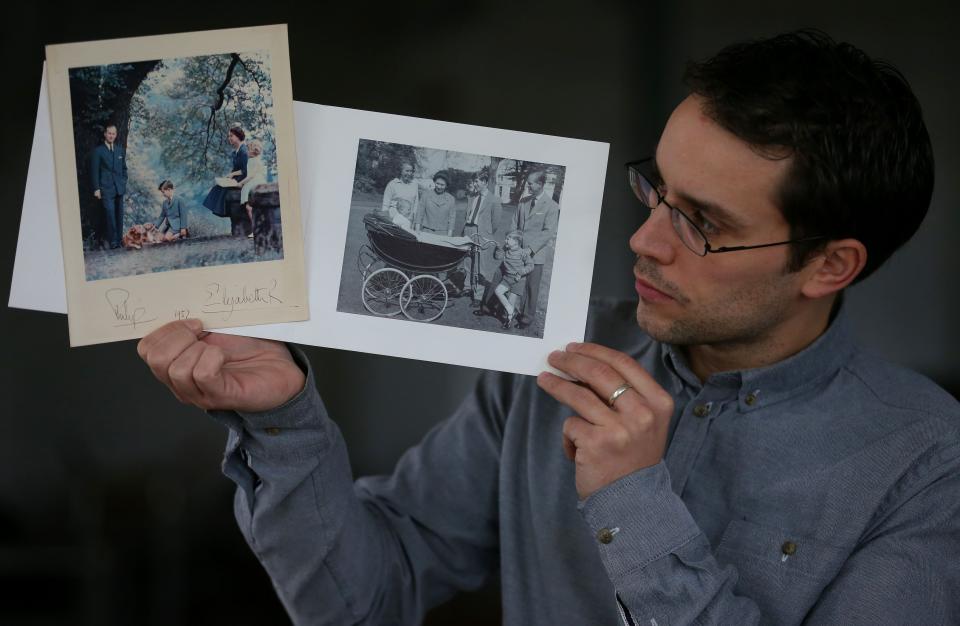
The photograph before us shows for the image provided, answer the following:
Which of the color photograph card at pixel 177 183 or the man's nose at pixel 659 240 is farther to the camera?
the man's nose at pixel 659 240

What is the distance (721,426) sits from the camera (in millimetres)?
1390

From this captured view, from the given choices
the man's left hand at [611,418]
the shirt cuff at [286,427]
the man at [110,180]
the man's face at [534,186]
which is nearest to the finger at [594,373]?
the man's left hand at [611,418]

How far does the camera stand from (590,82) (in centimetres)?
242

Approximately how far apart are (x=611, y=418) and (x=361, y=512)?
1.54ft

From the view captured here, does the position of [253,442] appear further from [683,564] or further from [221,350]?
[683,564]

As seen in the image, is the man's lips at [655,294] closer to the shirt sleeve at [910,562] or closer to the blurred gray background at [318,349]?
the shirt sleeve at [910,562]

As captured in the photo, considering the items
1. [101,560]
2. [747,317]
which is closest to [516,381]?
[747,317]

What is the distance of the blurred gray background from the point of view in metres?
2.34

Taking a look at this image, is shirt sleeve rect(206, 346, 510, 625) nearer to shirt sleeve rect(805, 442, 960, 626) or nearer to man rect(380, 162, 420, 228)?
man rect(380, 162, 420, 228)

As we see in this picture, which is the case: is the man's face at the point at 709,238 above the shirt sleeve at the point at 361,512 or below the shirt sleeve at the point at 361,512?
above

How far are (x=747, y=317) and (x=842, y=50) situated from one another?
0.42 m

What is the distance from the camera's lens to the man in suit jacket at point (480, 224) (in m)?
1.27

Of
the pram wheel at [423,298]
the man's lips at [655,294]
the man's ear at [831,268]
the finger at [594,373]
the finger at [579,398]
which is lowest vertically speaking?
the finger at [579,398]
